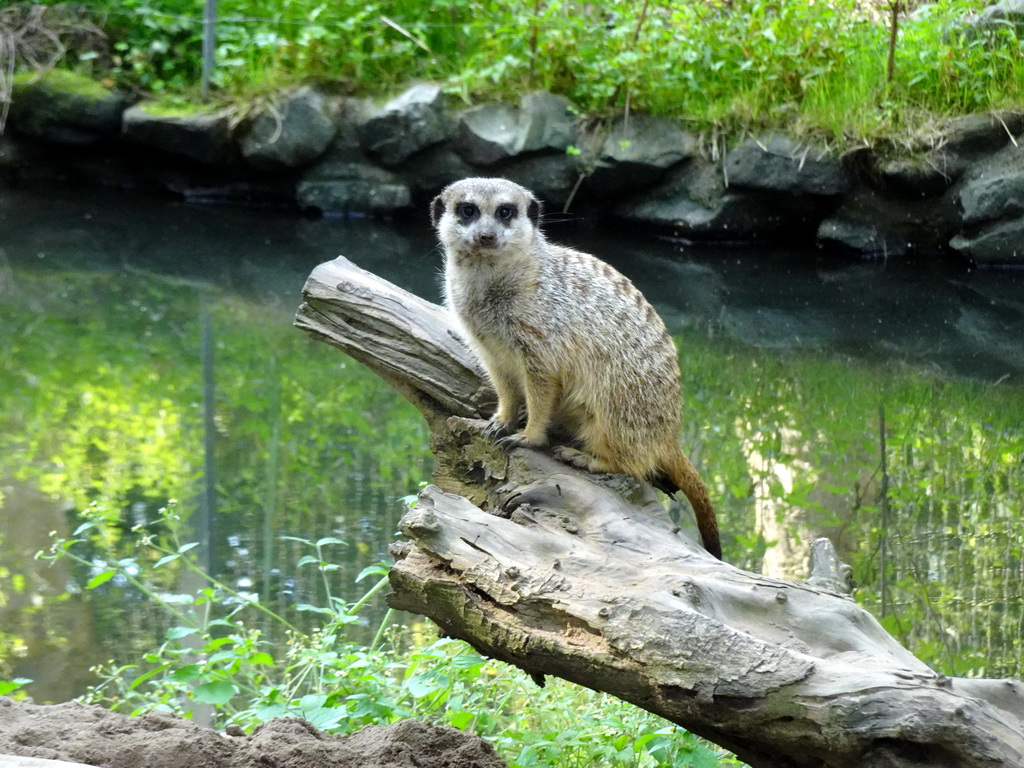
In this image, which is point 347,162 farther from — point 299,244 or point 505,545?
point 505,545

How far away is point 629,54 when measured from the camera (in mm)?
6980

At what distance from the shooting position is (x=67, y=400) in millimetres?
4418

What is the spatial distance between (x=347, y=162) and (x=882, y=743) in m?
6.78

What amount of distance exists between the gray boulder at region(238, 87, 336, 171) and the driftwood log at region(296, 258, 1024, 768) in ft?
18.6

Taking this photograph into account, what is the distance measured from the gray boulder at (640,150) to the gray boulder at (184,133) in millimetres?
2558

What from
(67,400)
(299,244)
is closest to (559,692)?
(67,400)

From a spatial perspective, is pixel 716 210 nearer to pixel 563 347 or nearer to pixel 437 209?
pixel 437 209

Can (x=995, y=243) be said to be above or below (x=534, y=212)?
above

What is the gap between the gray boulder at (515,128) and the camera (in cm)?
722

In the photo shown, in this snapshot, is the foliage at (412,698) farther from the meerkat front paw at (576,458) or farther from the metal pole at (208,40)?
the metal pole at (208,40)

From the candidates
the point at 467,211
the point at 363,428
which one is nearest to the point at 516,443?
the point at 467,211

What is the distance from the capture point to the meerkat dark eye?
248 cm

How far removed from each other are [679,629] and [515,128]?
6.09 meters

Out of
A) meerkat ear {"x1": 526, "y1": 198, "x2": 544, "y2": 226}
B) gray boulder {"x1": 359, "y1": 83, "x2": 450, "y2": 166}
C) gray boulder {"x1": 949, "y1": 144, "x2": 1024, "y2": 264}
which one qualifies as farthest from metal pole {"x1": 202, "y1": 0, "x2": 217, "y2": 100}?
meerkat ear {"x1": 526, "y1": 198, "x2": 544, "y2": 226}
